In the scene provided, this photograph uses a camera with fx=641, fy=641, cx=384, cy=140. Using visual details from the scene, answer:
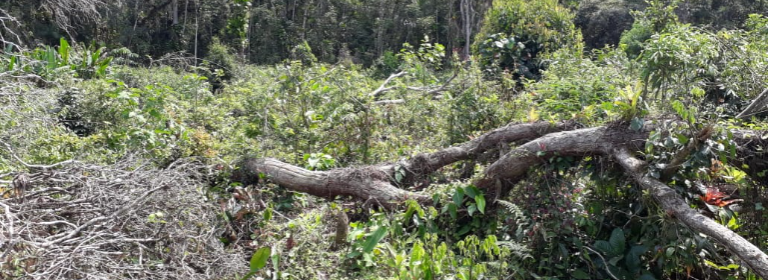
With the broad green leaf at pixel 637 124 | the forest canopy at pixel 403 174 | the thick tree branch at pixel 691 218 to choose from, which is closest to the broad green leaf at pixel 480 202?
the forest canopy at pixel 403 174

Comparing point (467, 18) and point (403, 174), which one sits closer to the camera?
point (403, 174)

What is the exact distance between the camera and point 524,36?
8539 mm

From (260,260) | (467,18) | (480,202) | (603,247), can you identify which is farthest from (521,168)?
(467,18)

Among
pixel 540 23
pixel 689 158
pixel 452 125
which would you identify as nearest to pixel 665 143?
pixel 689 158

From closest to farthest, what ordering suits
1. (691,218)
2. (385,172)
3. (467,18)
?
(691,218) < (385,172) < (467,18)

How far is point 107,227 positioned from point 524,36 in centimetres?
627

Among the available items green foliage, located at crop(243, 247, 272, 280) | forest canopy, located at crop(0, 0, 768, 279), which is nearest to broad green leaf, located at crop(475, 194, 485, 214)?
forest canopy, located at crop(0, 0, 768, 279)

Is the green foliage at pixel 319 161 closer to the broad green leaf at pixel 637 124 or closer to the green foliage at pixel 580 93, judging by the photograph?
the green foliage at pixel 580 93

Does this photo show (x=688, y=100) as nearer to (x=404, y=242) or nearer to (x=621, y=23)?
(x=404, y=242)

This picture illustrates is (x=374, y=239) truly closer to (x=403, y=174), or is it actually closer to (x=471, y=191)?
(x=471, y=191)

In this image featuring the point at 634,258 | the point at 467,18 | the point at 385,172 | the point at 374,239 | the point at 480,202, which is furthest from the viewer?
the point at 467,18

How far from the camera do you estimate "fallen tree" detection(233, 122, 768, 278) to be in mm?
3213

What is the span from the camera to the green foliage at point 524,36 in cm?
828

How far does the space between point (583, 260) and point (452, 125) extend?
2277mm
